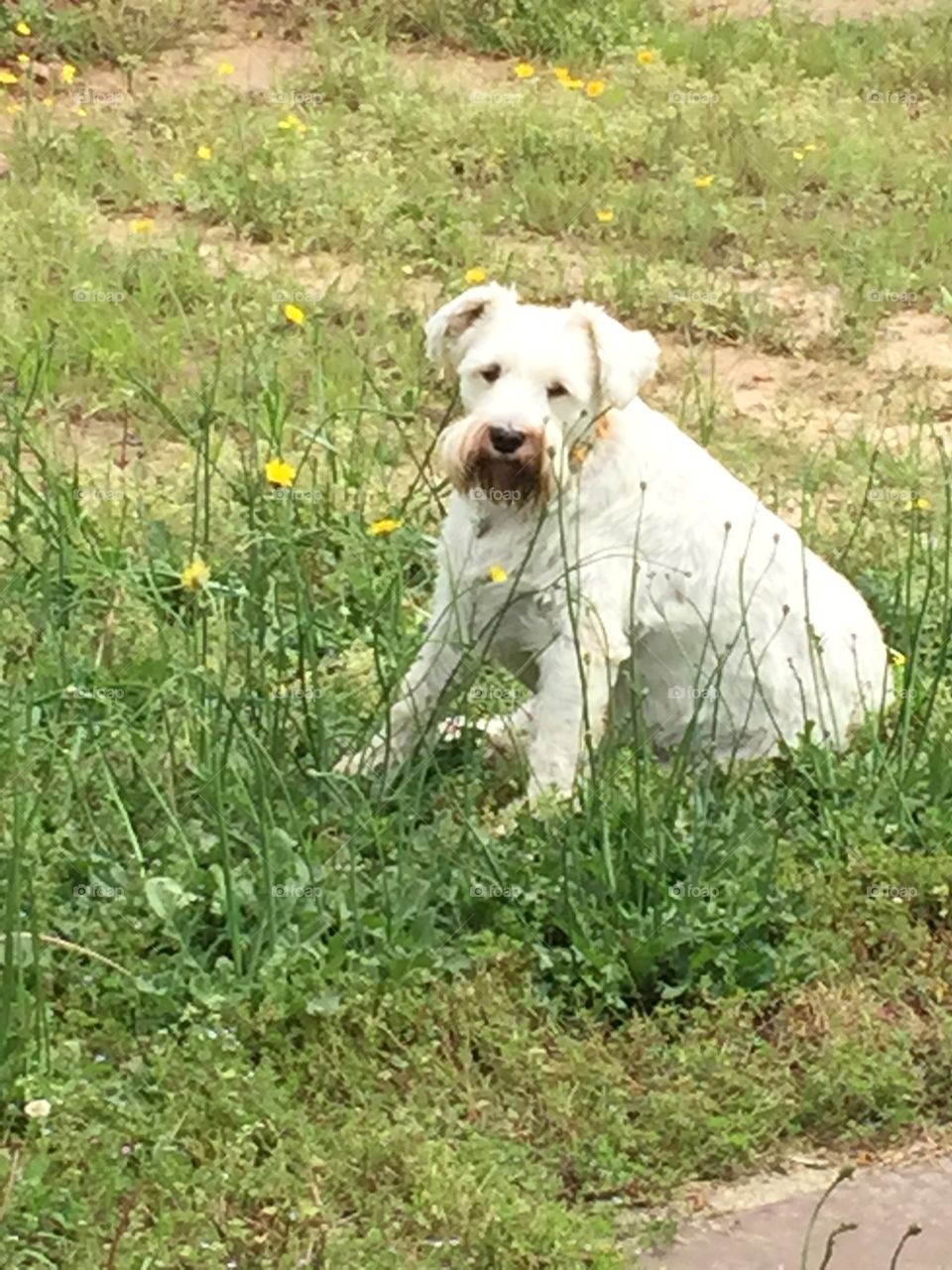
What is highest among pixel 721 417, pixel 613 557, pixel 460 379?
pixel 460 379

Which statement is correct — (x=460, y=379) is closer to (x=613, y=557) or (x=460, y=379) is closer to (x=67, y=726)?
(x=613, y=557)

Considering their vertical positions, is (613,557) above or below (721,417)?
above

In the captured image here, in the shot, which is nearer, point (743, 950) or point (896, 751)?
point (743, 950)

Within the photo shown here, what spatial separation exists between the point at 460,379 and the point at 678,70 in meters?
6.93

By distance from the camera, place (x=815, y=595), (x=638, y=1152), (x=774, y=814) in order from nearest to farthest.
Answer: (x=638, y=1152) < (x=774, y=814) < (x=815, y=595)

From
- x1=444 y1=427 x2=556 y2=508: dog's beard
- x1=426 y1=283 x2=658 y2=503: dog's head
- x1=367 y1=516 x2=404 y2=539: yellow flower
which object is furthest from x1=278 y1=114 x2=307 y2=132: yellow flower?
x1=444 y1=427 x2=556 y2=508: dog's beard

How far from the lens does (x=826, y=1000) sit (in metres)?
4.60

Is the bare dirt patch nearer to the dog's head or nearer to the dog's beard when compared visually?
the dog's head

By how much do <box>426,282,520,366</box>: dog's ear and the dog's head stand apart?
84mm

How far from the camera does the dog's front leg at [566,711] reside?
5336 millimetres

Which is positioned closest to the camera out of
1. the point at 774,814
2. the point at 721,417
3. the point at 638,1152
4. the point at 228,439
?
the point at 638,1152

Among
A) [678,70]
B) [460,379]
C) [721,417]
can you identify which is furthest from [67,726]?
[678,70]

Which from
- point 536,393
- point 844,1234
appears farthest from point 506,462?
point 844,1234

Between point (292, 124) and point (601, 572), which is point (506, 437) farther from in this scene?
point (292, 124)
